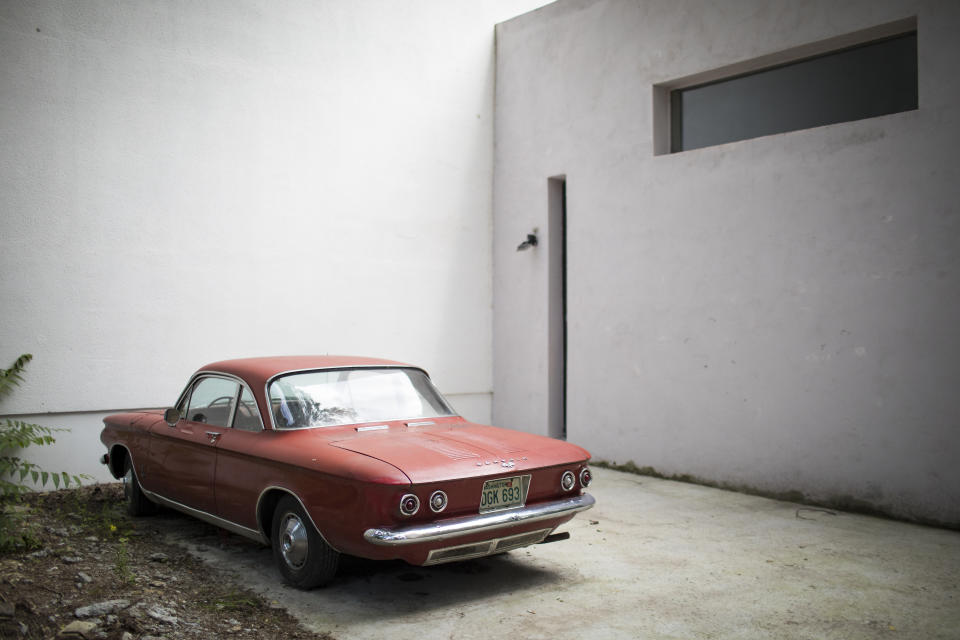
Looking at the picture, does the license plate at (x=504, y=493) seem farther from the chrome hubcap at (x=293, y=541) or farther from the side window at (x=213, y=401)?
the side window at (x=213, y=401)

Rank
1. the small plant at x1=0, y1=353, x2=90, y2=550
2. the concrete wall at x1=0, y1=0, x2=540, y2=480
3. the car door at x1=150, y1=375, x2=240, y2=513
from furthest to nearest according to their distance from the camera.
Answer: the concrete wall at x1=0, y1=0, x2=540, y2=480 → the car door at x1=150, y1=375, x2=240, y2=513 → the small plant at x1=0, y1=353, x2=90, y2=550

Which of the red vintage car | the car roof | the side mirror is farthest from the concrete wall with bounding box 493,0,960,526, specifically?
the side mirror

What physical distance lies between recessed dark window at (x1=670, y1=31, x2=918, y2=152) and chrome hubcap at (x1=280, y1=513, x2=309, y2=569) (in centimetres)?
612

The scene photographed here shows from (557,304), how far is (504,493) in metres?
5.97

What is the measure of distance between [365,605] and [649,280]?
545 centimetres

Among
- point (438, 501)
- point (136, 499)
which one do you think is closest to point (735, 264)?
point (438, 501)

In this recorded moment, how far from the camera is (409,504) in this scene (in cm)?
397

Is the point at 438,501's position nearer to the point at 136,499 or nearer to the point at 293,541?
the point at 293,541

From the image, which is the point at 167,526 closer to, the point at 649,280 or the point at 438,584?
the point at 438,584

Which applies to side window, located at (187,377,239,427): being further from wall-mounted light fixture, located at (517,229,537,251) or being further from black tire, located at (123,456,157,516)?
wall-mounted light fixture, located at (517,229,537,251)

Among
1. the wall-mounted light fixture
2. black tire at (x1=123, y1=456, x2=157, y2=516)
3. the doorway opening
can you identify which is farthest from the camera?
the wall-mounted light fixture

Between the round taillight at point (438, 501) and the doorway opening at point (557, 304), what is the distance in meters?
6.00

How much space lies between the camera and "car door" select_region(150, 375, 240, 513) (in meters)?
5.21

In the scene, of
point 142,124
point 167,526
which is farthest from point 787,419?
point 142,124
